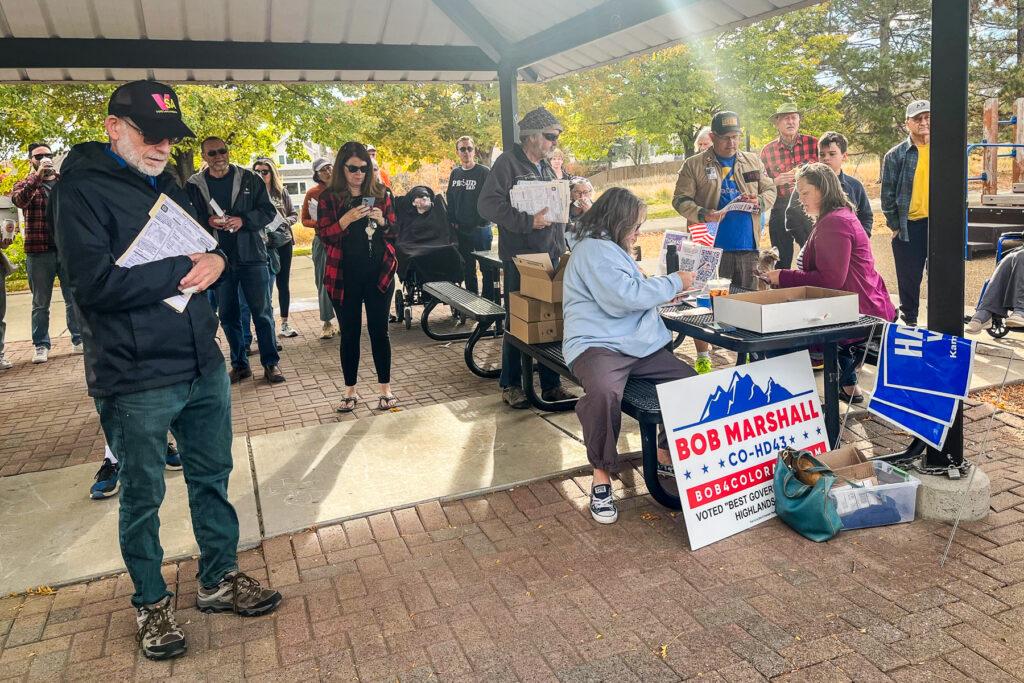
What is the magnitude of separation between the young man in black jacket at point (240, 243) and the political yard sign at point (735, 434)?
407 cm

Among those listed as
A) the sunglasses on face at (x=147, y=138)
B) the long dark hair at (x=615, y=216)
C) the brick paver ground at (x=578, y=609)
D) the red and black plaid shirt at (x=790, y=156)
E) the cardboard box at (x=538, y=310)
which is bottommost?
A: the brick paver ground at (x=578, y=609)

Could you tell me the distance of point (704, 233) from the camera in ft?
22.9

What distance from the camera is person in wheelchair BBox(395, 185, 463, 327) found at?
9.80 m

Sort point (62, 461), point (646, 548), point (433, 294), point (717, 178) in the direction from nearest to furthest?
point (646, 548)
point (62, 461)
point (717, 178)
point (433, 294)

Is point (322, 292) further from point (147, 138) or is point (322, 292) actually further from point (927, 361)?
point (927, 361)

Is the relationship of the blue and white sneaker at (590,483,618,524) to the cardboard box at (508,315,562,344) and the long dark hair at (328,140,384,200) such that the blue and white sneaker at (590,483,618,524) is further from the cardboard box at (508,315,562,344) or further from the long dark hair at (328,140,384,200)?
the long dark hair at (328,140,384,200)

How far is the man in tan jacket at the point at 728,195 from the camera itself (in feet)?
22.1

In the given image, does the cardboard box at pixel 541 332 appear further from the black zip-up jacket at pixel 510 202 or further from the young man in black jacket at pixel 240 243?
the young man in black jacket at pixel 240 243

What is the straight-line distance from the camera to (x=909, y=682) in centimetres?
289

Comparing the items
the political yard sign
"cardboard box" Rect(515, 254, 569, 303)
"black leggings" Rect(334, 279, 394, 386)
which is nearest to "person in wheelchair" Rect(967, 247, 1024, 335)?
the political yard sign

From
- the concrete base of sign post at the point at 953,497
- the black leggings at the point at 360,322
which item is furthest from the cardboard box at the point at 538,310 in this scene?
the concrete base of sign post at the point at 953,497

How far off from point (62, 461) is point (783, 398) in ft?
15.1

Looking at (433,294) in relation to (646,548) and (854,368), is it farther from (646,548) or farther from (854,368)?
(646,548)

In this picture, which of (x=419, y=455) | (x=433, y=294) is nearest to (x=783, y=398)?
(x=419, y=455)
